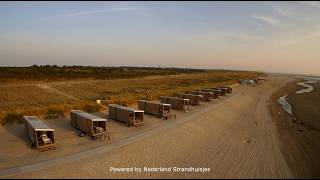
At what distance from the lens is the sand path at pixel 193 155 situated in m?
13.5

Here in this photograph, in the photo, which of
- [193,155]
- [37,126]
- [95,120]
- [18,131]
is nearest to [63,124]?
[18,131]

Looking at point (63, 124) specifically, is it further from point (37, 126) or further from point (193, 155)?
point (193, 155)

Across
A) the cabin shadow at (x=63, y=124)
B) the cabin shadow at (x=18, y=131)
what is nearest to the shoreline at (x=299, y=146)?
the cabin shadow at (x=63, y=124)

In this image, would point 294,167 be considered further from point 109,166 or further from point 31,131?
point 31,131

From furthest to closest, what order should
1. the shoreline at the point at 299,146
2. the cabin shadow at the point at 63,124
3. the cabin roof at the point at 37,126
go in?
the cabin shadow at the point at 63,124 → the cabin roof at the point at 37,126 → the shoreline at the point at 299,146

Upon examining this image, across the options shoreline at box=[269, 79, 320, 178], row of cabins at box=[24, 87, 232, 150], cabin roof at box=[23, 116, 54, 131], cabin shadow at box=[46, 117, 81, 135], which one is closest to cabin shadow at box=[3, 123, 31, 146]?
row of cabins at box=[24, 87, 232, 150]

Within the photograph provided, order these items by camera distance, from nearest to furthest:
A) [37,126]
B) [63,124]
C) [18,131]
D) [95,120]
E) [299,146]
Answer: [37,126]
[95,120]
[299,146]
[18,131]
[63,124]

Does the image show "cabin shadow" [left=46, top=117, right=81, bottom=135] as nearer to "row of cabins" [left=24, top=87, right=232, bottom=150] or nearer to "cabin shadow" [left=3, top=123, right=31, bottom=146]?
"row of cabins" [left=24, top=87, right=232, bottom=150]

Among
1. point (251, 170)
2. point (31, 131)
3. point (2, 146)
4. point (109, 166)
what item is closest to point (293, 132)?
point (251, 170)

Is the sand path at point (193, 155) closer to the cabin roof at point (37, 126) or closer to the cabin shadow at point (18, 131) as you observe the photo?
the cabin roof at point (37, 126)

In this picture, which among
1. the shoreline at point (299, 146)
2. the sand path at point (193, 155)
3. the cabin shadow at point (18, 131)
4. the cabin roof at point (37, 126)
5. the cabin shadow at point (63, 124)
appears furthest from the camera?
the cabin shadow at point (63, 124)

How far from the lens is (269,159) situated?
16297 mm

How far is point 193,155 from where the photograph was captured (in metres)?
16.2

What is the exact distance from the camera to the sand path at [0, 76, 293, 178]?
1347 cm
